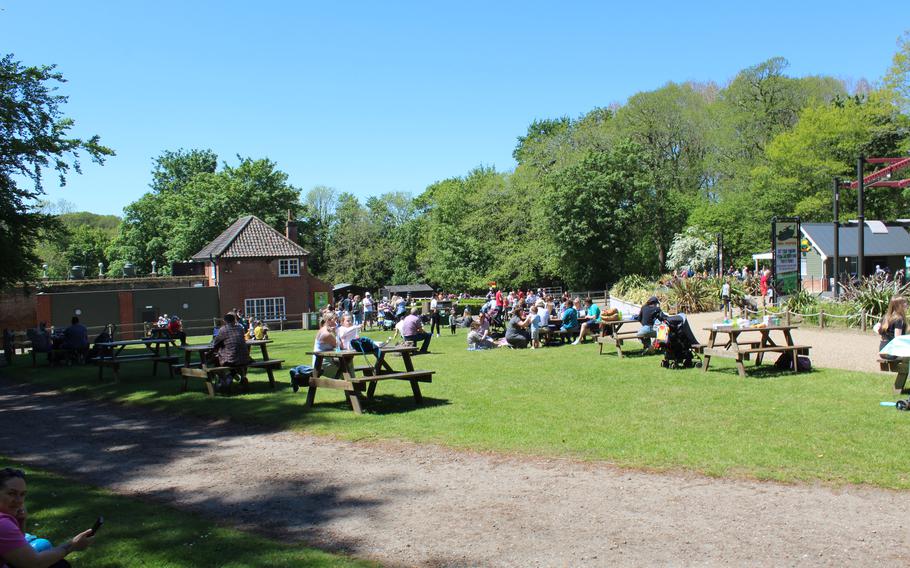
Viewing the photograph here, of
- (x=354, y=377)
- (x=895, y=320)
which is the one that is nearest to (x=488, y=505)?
(x=354, y=377)

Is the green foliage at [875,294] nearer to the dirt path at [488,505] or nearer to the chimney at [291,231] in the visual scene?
the dirt path at [488,505]

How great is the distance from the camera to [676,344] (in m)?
14.1

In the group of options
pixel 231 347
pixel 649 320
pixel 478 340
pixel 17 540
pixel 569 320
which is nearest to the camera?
pixel 17 540

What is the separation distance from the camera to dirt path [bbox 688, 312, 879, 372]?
46.2ft

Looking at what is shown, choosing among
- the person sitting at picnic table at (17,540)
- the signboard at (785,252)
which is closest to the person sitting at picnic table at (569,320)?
the signboard at (785,252)

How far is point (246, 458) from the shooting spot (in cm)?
857

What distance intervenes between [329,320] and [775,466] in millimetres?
7703

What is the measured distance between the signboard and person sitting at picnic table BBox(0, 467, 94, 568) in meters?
29.3

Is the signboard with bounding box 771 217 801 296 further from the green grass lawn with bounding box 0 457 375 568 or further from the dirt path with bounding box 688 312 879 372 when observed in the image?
the green grass lawn with bounding box 0 457 375 568

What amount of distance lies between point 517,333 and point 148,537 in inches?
586

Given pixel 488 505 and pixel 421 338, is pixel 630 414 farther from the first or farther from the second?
pixel 421 338

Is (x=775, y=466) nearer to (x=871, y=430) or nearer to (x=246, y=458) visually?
(x=871, y=430)

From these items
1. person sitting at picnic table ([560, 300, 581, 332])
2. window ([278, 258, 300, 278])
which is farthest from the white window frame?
person sitting at picnic table ([560, 300, 581, 332])

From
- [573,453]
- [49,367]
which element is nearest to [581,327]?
[573,453]
